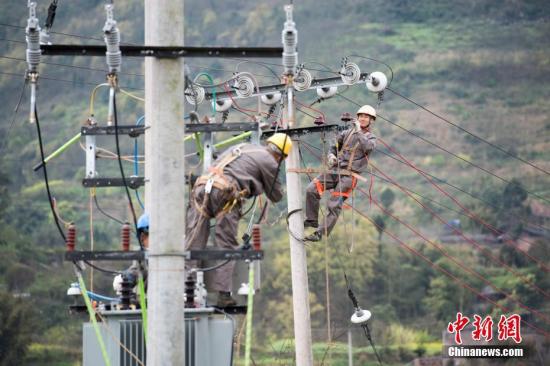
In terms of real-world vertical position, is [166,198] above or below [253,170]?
below

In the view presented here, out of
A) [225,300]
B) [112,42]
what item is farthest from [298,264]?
[112,42]

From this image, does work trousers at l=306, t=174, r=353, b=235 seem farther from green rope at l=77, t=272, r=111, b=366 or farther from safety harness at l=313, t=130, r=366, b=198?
green rope at l=77, t=272, r=111, b=366

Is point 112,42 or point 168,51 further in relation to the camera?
point 168,51

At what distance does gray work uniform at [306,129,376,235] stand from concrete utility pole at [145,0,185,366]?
828cm

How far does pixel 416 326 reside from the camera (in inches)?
3206

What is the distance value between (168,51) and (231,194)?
2071 mm

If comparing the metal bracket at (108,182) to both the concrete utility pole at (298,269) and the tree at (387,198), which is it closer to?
the concrete utility pole at (298,269)

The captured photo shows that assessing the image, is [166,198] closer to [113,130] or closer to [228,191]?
[113,130]

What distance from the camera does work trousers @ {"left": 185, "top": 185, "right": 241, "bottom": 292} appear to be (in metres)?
16.8

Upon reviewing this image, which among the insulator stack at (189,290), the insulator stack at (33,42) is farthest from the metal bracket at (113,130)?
the insulator stack at (189,290)

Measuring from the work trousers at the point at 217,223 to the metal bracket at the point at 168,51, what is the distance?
1.96 metres

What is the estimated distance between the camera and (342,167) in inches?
938

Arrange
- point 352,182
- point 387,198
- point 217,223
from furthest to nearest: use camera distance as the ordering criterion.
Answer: point 387,198 < point 352,182 < point 217,223

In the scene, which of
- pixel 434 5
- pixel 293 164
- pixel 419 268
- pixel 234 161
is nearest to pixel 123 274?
pixel 234 161
